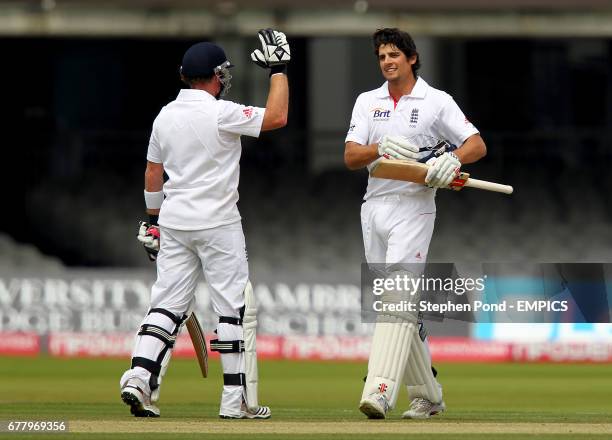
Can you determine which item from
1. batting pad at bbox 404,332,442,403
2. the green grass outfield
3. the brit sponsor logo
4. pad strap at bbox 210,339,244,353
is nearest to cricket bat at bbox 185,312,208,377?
the green grass outfield

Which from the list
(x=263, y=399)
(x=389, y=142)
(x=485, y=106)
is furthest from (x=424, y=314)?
(x=485, y=106)

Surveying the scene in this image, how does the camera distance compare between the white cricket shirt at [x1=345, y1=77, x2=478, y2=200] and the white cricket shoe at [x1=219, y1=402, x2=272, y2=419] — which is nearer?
the white cricket shoe at [x1=219, y1=402, x2=272, y2=419]

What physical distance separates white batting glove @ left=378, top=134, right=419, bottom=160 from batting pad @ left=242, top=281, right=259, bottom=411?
2.80 feet

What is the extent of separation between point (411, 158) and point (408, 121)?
28cm

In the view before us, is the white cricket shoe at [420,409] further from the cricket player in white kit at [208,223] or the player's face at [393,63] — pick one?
the player's face at [393,63]

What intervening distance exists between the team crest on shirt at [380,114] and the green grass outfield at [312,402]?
1319 millimetres

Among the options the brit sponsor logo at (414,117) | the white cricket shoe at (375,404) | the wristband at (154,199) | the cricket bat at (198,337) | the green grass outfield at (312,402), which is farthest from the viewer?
the cricket bat at (198,337)

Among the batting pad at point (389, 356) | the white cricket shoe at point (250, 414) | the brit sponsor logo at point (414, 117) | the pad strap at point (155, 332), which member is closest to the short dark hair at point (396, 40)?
the brit sponsor logo at point (414, 117)

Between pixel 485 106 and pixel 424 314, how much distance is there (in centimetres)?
1380

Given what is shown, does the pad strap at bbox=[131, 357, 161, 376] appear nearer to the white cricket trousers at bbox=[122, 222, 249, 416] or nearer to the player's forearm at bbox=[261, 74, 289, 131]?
the white cricket trousers at bbox=[122, 222, 249, 416]

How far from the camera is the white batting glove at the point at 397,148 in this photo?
20.1ft

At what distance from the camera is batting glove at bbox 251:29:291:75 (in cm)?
622

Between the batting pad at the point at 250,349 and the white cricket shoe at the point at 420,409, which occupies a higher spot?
the batting pad at the point at 250,349

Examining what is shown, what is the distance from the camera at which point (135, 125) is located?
20422 mm
